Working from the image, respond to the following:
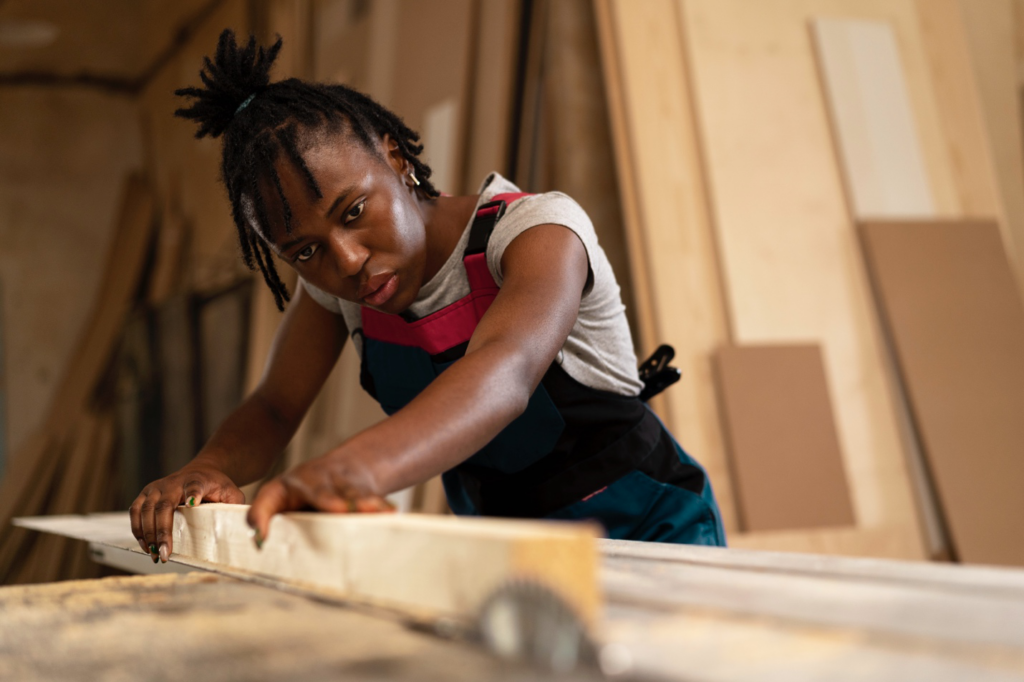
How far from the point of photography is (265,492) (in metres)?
0.84

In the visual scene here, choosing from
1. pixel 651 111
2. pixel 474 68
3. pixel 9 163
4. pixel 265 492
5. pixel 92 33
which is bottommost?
pixel 265 492

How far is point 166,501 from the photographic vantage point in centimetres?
120

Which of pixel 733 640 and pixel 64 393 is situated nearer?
A: pixel 733 640

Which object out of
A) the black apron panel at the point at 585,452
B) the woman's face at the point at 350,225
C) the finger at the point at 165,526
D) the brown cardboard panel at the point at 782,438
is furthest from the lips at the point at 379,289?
the brown cardboard panel at the point at 782,438

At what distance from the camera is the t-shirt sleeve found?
3.85ft

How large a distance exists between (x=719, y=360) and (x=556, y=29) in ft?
5.38

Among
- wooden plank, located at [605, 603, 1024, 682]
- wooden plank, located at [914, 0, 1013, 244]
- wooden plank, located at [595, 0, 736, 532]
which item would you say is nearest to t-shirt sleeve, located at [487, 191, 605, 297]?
wooden plank, located at [605, 603, 1024, 682]

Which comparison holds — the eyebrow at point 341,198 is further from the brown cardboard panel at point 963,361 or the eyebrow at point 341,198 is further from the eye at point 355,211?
the brown cardboard panel at point 963,361

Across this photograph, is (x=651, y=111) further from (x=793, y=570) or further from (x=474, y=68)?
(x=793, y=570)

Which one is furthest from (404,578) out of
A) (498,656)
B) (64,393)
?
(64,393)

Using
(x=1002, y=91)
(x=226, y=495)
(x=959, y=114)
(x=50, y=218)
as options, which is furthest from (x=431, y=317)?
(x=50, y=218)

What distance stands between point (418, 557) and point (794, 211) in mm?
2876

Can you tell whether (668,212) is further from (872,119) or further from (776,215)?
(872,119)

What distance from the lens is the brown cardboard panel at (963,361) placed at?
9.53 feet
